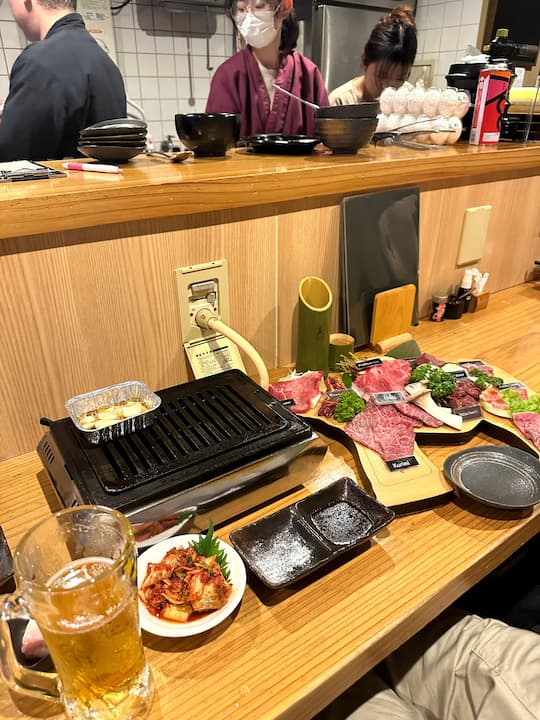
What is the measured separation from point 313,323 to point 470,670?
0.67 meters

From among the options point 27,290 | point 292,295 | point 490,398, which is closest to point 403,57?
point 292,295

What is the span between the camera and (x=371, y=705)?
82cm

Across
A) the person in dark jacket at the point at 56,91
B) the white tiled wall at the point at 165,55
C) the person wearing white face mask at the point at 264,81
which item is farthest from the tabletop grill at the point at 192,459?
the white tiled wall at the point at 165,55

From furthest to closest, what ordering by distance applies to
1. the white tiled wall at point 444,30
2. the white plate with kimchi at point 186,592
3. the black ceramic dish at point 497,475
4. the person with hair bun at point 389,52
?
the white tiled wall at point 444,30, the person with hair bun at point 389,52, the black ceramic dish at point 497,475, the white plate with kimchi at point 186,592

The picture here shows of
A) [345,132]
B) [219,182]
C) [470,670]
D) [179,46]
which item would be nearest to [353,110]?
[345,132]

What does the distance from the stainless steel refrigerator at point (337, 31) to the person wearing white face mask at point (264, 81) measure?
1.31 metres

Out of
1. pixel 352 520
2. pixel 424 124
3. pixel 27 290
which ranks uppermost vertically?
pixel 424 124

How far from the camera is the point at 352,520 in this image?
810mm

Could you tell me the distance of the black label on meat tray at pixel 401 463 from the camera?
2.95 ft

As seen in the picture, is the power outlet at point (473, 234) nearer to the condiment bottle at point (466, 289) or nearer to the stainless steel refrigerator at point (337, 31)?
→ the condiment bottle at point (466, 289)

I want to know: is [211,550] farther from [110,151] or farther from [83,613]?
[110,151]

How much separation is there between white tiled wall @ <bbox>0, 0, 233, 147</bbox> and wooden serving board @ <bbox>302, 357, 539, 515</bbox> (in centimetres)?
314

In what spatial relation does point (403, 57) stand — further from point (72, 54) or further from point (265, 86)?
point (72, 54)

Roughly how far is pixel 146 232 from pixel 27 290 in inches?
9.0
